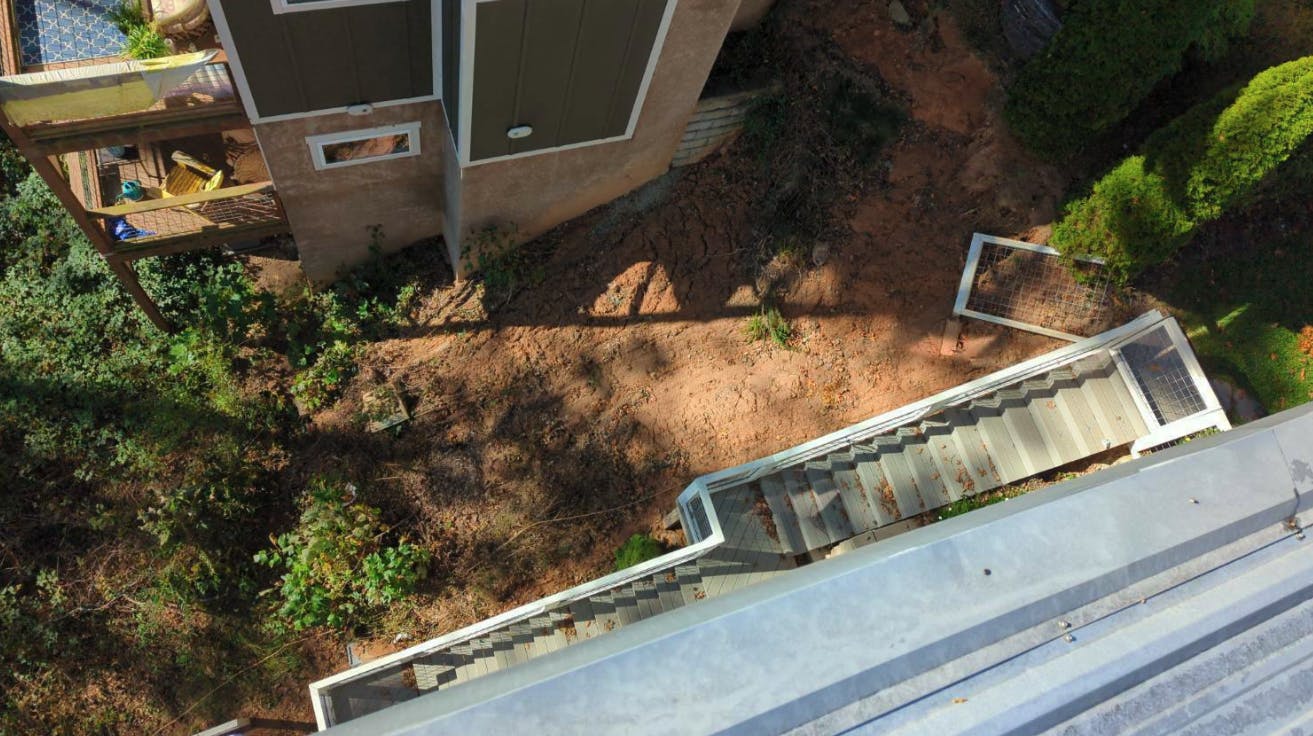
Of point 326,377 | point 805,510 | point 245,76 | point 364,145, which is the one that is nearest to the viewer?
point 245,76

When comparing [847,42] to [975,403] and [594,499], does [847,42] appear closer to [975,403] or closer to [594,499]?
[975,403]

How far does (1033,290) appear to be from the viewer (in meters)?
9.10

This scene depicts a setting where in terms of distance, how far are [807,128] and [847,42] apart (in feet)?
3.83

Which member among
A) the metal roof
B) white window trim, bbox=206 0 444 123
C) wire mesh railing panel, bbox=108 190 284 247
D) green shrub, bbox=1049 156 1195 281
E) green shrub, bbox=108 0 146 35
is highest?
green shrub, bbox=108 0 146 35

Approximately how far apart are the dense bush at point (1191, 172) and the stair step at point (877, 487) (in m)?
3.27

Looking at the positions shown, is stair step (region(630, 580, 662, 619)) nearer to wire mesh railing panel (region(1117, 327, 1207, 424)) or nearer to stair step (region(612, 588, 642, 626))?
stair step (region(612, 588, 642, 626))

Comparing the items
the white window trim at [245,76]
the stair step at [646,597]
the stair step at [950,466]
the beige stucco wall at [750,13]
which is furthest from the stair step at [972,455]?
the white window trim at [245,76]

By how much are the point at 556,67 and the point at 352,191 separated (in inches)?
131

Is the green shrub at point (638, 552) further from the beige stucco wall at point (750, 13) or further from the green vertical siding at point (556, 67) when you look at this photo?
the beige stucco wall at point (750, 13)

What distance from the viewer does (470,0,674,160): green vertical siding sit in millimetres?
6879

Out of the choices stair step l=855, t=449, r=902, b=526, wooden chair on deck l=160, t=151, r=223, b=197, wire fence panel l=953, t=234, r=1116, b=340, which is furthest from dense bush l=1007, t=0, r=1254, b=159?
wooden chair on deck l=160, t=151, r=223, b=197

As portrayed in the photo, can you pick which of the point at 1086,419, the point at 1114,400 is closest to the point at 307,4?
the point at 1086,419

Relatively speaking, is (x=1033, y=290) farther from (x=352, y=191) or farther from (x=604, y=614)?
(x=352, y=191)

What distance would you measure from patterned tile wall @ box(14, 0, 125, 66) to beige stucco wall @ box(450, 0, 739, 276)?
3.87 metres
